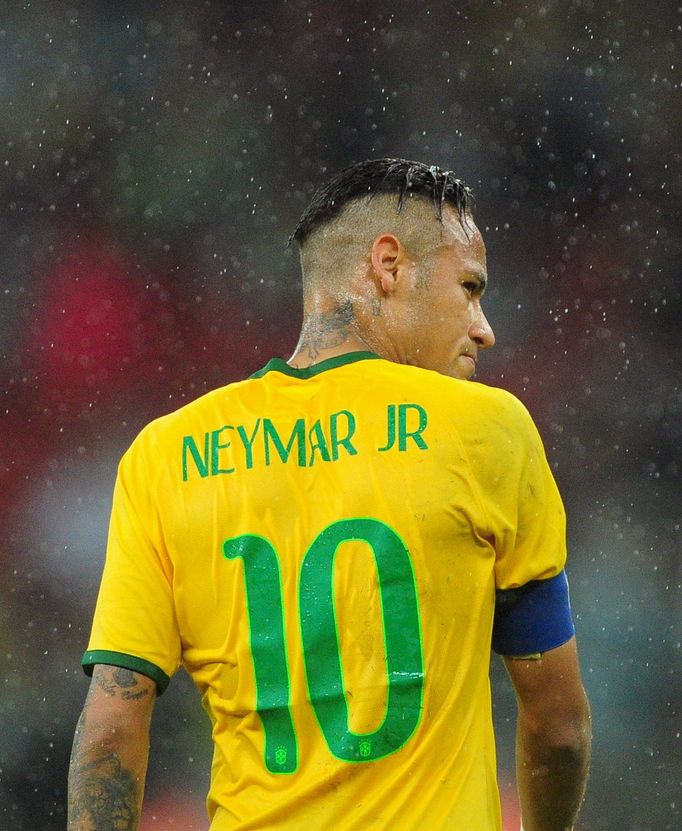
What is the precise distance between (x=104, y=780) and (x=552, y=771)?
0.64 metres

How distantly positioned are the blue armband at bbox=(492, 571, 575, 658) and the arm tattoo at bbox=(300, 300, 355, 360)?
46cm

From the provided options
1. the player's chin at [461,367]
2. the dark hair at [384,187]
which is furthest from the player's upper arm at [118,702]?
the dark hair at [384,187]

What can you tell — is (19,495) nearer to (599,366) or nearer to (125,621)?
(599,366)

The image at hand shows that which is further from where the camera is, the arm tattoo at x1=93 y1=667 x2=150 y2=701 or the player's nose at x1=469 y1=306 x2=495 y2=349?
the player's nose at x1=469 y1=306 x2=495 y2=349

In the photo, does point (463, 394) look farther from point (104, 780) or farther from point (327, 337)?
point (104, 780)

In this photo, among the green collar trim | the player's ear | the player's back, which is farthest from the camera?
the player's ear

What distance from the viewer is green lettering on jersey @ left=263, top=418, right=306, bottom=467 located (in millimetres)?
1717

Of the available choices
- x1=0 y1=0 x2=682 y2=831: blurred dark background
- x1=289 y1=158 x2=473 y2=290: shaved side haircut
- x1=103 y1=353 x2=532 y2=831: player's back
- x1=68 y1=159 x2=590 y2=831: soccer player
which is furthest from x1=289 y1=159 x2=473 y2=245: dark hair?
x1=0 y1=0 x2=682 y2=831: blurred dark background

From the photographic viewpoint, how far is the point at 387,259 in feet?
6.63

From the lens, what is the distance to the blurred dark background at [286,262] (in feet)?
19.8

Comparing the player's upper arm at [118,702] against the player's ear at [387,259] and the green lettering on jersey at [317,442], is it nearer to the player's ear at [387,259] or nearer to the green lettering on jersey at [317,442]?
the green lettering on jersey at [317,442]

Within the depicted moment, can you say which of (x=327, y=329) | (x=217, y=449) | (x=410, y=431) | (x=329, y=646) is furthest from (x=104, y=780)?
(x=327, y=329)

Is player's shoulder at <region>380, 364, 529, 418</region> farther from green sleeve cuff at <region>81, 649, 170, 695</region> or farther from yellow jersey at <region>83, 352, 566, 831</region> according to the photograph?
green sleeve cuff at <region>81, 649, 170, 695</region>

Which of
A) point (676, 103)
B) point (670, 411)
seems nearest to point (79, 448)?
point (670, 411)
